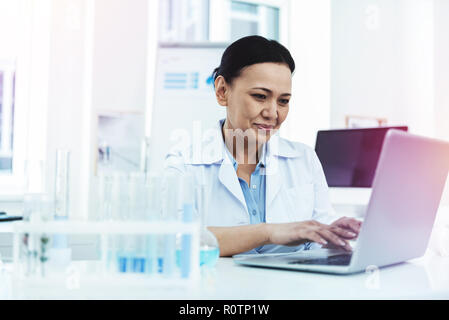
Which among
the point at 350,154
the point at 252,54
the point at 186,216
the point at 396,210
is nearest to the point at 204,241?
the point at 186,216

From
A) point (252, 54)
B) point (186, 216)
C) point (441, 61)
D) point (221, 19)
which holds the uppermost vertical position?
point (221, 19)

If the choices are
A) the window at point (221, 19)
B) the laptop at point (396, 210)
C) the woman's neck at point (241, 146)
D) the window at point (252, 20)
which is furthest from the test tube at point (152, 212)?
the window at point (252, 20)

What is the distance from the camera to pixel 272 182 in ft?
5.47

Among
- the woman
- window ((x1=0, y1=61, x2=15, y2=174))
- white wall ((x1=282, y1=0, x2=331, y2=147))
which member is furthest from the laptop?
white wall ((x1=282, y1=0, x2=331, y2=147))

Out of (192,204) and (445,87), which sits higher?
(445,87)

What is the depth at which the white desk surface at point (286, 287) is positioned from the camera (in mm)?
730

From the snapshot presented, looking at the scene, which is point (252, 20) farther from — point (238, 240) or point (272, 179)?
point (238, 240)

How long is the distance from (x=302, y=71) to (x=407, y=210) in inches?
111

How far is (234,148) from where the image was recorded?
1771 mm

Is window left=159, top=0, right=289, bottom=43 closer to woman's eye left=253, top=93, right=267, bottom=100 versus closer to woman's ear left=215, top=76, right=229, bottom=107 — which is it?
woman's ear left=215, top=76, right=229, bottom=107

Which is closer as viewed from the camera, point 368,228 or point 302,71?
point 368,228

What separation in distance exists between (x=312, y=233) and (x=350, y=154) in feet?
5.47
